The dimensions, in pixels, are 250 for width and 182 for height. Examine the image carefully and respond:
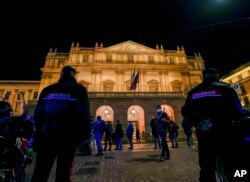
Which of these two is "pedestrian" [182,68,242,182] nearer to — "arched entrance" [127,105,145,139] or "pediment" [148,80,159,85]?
"arched entrance" [127,105,145,139]

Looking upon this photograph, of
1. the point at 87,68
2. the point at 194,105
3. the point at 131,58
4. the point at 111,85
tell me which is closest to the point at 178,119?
the point at 111,85

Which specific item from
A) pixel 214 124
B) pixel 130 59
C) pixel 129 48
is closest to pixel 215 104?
pixel 214 124

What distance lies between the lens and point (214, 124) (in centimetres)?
244

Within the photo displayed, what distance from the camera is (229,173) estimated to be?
7.59 ft

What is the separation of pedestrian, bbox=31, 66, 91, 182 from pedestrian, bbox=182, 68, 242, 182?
1.68 metres

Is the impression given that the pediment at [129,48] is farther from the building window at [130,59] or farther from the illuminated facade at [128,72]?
the building window at [130,59]

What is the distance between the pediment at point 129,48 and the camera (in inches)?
1483

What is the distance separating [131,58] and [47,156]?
35.7 metres

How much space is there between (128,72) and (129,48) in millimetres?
6681

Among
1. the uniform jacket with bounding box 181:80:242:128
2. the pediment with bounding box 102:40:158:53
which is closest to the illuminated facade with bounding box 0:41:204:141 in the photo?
the pediment with bounding box 102:40:158:53

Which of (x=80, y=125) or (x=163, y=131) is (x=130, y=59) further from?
(x=80, y=125)

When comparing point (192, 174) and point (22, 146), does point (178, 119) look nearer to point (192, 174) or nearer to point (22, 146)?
point (192, 174)

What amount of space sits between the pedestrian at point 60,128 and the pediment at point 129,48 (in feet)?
117

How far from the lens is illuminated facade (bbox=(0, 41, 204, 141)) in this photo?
27.7 m
